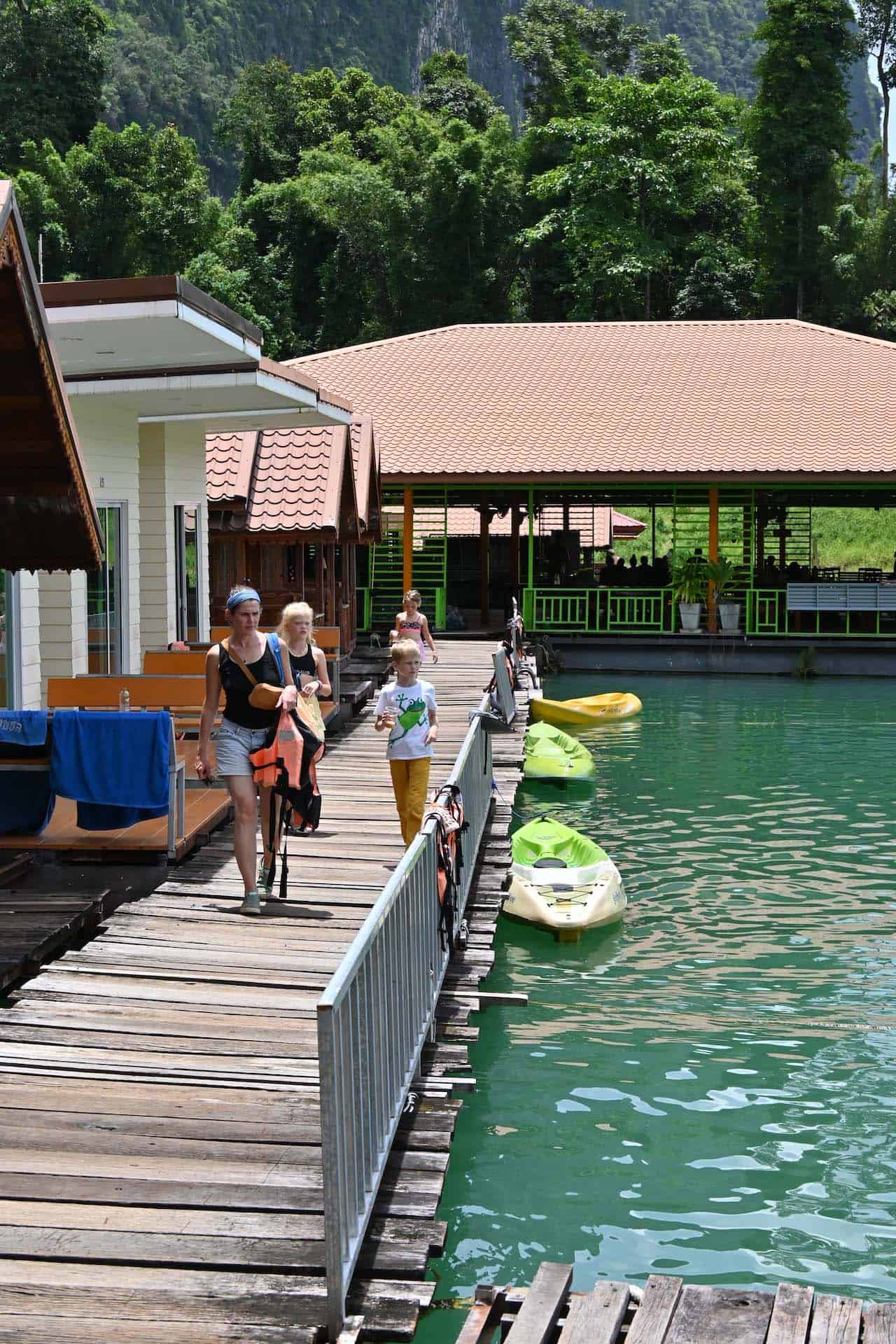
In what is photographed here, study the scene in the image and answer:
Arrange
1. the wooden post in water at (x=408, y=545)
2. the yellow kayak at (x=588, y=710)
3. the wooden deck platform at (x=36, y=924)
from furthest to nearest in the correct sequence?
the wooden post in water at (x=408, y=545) < the yellow kayak at (x=588, y=710) < the wooden deck platform at (x=36, y=924)

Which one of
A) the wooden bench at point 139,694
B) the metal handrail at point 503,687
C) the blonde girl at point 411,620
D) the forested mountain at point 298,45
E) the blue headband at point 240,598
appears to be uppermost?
the forested mountain at point 298,45

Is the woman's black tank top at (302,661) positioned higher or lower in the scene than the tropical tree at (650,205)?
lower

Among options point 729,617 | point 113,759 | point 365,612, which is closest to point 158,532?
point 113,759

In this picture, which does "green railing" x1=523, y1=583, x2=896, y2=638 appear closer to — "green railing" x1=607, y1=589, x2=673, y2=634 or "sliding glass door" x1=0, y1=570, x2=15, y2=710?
"green railing" x1=607, y1=589, x2=673, y2=634

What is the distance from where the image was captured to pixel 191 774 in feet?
40.9

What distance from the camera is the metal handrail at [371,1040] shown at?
179 inches

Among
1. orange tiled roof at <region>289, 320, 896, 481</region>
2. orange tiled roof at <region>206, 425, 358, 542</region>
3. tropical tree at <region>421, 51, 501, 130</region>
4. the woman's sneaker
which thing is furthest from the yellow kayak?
tropical tree at <region>421, 51, 501, 130</region>

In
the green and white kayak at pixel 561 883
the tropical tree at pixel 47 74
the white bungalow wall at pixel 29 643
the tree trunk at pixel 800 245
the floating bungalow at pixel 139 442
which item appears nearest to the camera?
the floating bungalow at pixel 139 442

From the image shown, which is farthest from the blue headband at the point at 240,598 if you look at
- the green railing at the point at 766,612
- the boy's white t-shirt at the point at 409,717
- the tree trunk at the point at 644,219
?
the tree trunk at the point at 644,219

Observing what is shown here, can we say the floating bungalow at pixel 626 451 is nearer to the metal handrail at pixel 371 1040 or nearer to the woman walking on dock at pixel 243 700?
the woman walking on dock at pixel 243 700

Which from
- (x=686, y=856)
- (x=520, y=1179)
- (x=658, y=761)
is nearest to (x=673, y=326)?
(x=658, y=761)

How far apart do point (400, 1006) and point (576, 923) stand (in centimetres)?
535

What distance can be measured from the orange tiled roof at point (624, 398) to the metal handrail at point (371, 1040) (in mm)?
22659

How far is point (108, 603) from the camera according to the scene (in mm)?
15602
